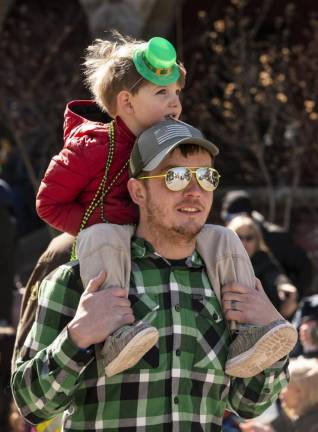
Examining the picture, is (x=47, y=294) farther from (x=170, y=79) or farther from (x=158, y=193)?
(x=170, y=79)

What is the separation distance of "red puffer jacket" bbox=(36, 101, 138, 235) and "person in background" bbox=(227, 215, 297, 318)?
3.61 m

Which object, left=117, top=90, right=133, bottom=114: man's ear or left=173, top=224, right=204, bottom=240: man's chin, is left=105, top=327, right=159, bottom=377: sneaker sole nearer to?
left=173, top=224, right=204, bottom=240: man's chin

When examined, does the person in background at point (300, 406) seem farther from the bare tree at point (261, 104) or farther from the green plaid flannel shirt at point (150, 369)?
the bare tree at point (261, 104)

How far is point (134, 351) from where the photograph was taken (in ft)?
10.2

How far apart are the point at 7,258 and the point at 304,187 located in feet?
18.5

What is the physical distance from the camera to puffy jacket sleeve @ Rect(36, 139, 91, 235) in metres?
3.64

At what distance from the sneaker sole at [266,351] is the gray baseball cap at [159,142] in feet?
1.98

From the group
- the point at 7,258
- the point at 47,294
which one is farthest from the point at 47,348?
the point at 7,258

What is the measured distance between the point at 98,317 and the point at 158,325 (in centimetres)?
23

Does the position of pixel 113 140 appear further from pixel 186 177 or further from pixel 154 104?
pixel 186 177

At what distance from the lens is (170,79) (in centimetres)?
362

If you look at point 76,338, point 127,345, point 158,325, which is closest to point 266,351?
point 158,325

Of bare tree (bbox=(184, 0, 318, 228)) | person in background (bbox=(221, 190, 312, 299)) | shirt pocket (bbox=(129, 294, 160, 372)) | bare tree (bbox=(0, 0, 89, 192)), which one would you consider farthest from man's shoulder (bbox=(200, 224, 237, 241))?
bare tree (bbox=(0, 0, 89, 192))

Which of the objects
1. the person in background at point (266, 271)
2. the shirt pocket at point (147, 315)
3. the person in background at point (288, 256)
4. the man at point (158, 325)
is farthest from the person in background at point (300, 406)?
the person in background at point (288, 256)
